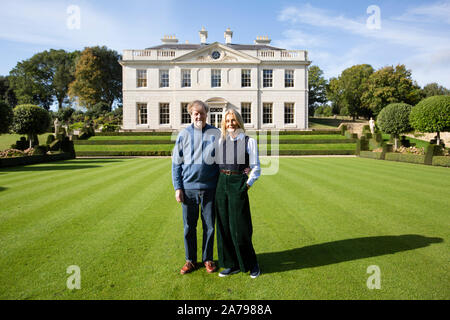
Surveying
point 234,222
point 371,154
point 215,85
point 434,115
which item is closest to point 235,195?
point 234,222

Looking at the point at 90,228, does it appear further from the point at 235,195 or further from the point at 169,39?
the point at 169,39

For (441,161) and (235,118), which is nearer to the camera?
(235,118)

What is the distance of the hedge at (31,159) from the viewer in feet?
43.8

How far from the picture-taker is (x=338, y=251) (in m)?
3.68

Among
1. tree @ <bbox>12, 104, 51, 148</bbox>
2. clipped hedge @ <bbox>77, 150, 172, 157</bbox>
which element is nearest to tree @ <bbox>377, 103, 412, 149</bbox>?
clipped hedge @ <bbox>77, 150, 172, 157</bbox>

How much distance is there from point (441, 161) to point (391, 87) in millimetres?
34603

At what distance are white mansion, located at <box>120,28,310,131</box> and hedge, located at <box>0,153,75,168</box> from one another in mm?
15656

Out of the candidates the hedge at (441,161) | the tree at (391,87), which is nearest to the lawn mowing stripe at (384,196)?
the hedge at (441,161)

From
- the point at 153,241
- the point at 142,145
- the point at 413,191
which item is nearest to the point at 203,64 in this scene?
the point at 142,145

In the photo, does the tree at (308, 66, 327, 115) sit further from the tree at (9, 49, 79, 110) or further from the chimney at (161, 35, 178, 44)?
the tree at (9, 49, 79, 110)

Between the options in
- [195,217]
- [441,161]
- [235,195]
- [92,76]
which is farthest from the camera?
[92,76]
